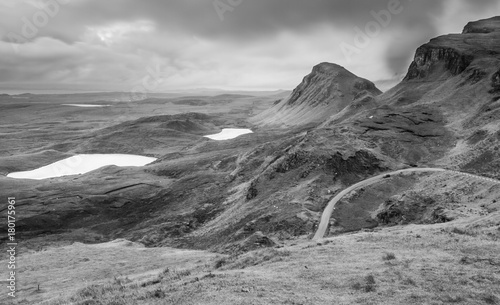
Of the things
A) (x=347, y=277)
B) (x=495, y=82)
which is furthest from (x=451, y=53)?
(x=347, y=277)

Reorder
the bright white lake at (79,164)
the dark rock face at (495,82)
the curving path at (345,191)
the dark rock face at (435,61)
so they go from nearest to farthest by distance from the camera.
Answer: the curving path at (345,191) → the dark rock face at (495,82) → the bright white lake at (79,164) → the dark rock face at (435,61)

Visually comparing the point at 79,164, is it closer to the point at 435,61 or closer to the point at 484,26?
the point at 435,61

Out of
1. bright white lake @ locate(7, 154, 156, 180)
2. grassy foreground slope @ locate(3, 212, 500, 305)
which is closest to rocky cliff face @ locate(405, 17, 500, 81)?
grassy foreground slope @ locate(3, 212, 500, 305)

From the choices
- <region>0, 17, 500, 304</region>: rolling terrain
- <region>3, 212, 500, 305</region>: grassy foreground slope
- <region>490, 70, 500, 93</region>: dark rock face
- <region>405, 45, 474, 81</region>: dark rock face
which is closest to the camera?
<region>3, 212, 500, 305</region>: grassy foreground slope

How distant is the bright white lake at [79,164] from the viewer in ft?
407

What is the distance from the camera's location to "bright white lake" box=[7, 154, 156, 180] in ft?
407

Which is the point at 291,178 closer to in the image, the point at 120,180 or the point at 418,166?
the point at 418,166

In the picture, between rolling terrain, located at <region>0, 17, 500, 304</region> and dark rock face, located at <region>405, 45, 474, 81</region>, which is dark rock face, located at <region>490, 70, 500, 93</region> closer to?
rolling terrain, located at <region>0, 17, 500, 304</region>

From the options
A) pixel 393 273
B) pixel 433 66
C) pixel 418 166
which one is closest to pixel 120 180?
pixel 418 166

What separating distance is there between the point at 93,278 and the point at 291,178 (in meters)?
41.9

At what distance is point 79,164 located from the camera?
14112 cm

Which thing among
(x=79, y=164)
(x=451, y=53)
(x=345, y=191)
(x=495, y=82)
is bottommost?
(x=79, y=164)

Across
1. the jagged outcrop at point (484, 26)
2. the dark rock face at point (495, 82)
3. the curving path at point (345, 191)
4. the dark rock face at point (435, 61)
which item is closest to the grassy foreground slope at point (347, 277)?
the curving path at point (345, 191)

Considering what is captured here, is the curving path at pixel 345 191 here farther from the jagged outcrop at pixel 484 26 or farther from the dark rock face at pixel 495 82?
the jagged outcrop at pixel 484 26
